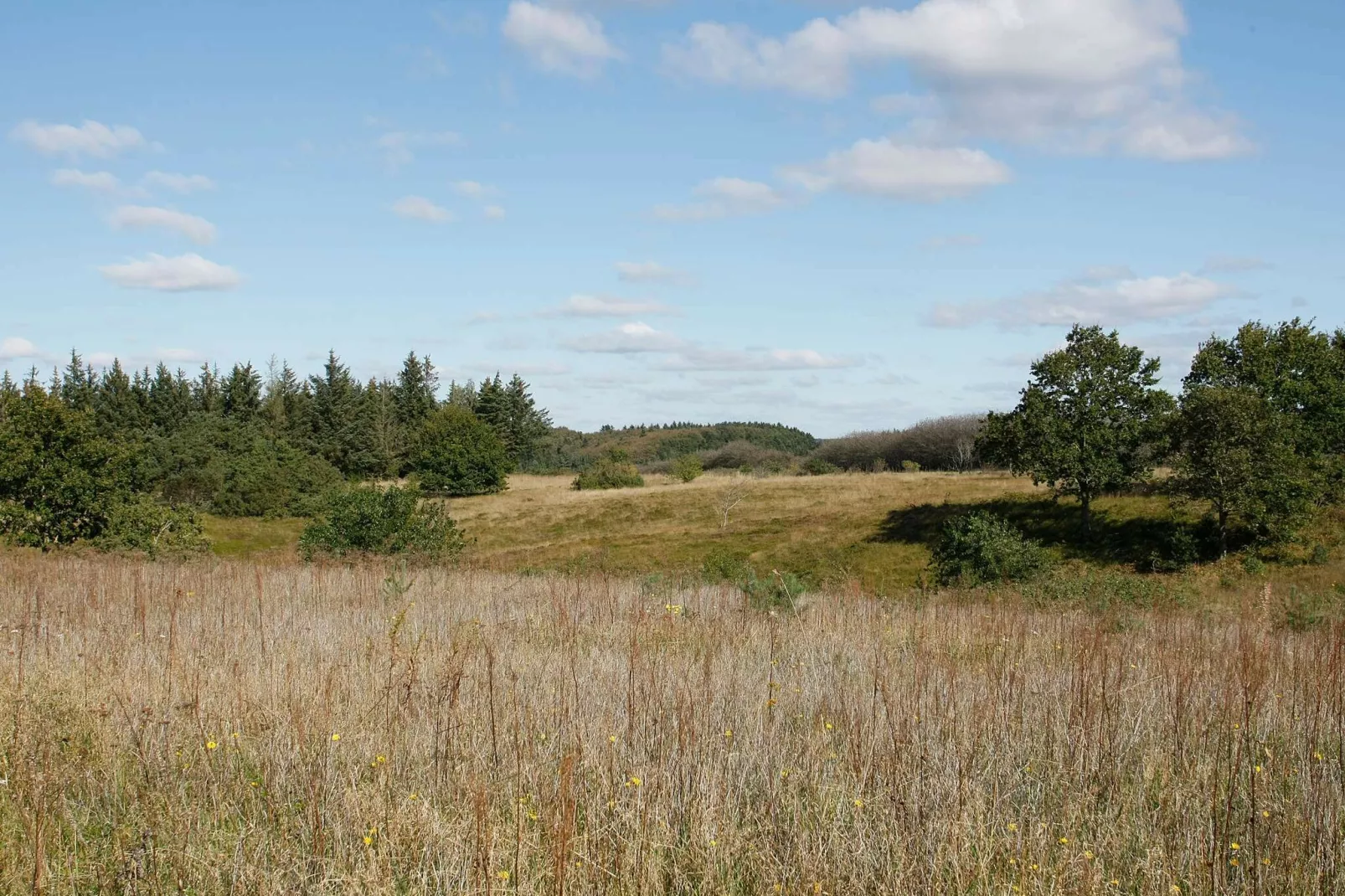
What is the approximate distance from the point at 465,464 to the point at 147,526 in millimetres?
39750

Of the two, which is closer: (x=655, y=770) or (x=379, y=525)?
(x=655, y=770)

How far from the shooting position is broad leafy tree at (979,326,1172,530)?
109 ft

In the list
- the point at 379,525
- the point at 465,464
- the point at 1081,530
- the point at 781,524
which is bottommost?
the point at 781,524

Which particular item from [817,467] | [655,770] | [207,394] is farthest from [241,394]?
[655,770]

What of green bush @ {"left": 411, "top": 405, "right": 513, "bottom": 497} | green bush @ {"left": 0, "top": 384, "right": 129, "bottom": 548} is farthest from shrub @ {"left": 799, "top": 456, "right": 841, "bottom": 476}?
green bush @ {"left": 0, "top": 384, "right": 129, "bottom": 548}

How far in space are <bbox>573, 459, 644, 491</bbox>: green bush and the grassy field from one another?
5.12 metres

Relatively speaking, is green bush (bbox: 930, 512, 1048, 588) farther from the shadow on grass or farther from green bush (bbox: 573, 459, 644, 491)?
green bush (bbox: 573, 459, 644, 491)

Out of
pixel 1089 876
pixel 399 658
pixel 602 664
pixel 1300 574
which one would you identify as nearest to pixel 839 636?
pixel 602 664

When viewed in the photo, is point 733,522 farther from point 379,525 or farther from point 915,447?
point 915,447

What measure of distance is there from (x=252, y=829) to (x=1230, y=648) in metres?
7.14

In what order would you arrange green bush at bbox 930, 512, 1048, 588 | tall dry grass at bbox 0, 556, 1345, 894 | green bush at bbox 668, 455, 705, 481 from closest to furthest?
tall dry grass at bbox 0, 556, 1345, 894 < green bush at bbox 930, 512, 1048, 588 < green bush at bbox 668, 455, 705, 481

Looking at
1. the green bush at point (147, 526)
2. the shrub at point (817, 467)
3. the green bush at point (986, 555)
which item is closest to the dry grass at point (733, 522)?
the green bush at point (986, 555)

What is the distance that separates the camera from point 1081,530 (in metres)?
34.2

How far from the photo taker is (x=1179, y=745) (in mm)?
4340
